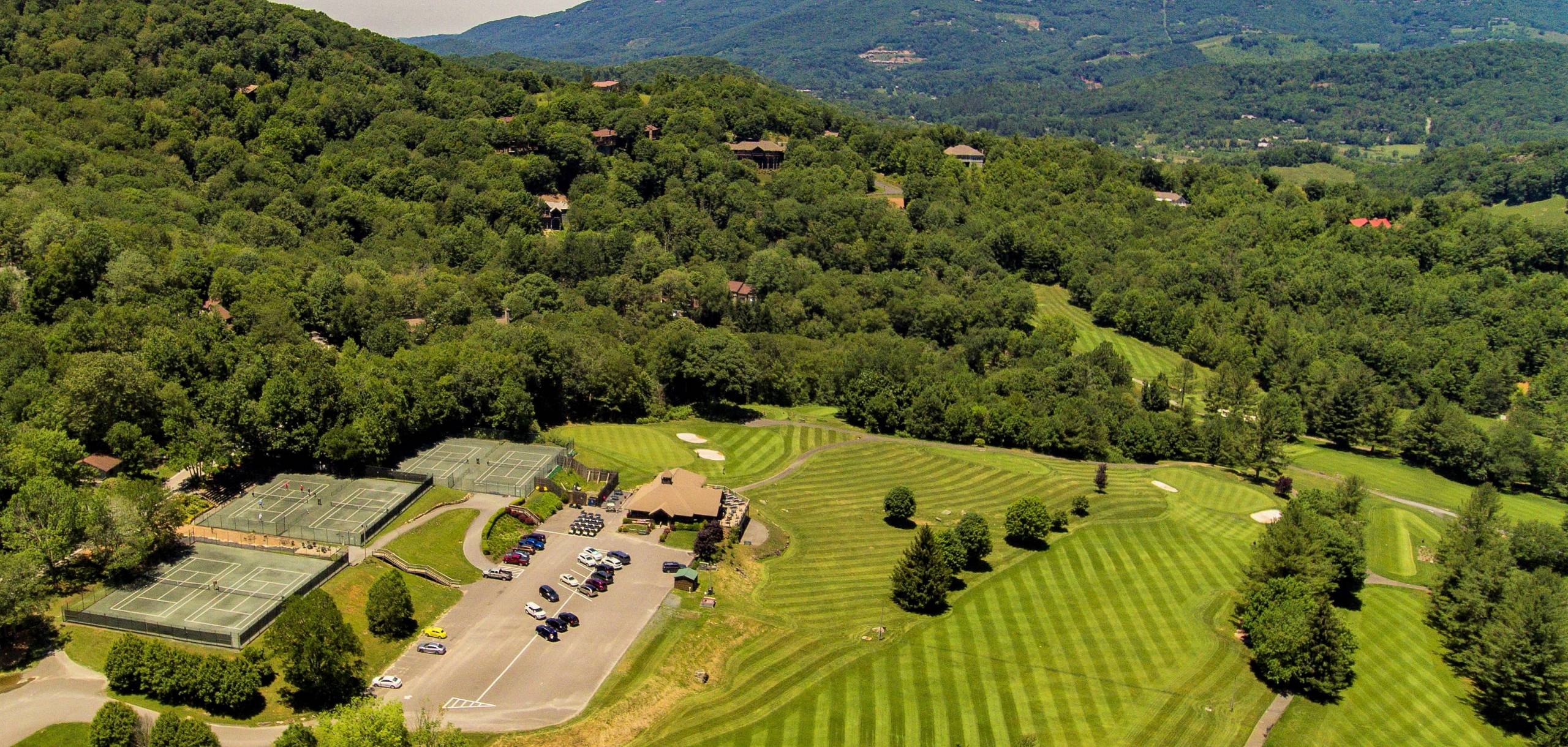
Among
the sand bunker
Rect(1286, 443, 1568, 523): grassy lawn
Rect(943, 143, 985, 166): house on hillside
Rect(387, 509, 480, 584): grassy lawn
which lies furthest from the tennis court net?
Rect(943, 143, 985, 166): house on hillside

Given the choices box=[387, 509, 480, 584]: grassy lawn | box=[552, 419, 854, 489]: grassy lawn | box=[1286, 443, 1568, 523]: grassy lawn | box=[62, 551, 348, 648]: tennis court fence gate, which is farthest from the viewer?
box=[1286, 443, 1568, 523]: grassy lawn

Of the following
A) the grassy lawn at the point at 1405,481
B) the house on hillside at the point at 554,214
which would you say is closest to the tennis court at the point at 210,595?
the grassy lawn at the point at 1405,481

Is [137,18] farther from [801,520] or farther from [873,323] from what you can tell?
[801,520]

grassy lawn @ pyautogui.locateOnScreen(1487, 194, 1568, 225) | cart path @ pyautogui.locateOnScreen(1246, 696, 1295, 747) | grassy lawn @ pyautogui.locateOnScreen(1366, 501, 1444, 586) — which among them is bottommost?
grassy lawn @ pyautogui.locateOnScreen(1366, 501, 1444, 586)

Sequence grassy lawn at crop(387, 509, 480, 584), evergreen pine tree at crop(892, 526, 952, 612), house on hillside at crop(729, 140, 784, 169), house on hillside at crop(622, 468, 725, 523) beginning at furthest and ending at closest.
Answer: house on hillside at crop(729, 140, 784, 169) < house on hillside at crop(622, 468, 725, 523) < evergreen pine tree at crop(892, 526, 952, 612) < grassy lawn at crop(387, 509, 480, 584)

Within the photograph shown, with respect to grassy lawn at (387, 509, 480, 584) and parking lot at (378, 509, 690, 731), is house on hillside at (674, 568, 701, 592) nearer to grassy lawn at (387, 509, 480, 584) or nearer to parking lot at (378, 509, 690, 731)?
parking lot at (378, 509, 690, 731)

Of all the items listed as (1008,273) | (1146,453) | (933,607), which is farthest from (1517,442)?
(933,607)
